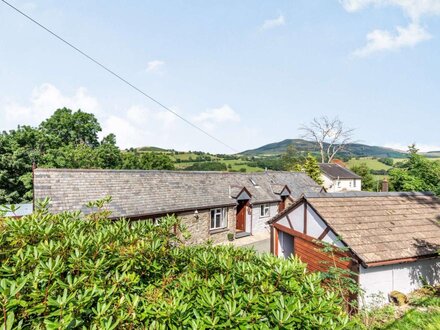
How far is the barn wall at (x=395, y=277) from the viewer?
8.94m

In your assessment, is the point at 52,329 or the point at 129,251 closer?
the point at 52,329

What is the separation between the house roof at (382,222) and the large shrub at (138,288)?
256 inches

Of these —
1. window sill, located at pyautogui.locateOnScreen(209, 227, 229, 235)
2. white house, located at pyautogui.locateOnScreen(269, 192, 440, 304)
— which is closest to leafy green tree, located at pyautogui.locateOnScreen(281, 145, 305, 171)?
window sill, located at pyautogui.locateOnScreen(209, 227, 229, 235)

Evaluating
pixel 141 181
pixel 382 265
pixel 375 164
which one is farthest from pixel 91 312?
pixel 375 164

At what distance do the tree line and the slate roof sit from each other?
2703 cm

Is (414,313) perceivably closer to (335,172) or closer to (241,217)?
(241,217)

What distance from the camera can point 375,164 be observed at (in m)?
80.6

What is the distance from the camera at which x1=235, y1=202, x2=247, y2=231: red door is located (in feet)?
75.3

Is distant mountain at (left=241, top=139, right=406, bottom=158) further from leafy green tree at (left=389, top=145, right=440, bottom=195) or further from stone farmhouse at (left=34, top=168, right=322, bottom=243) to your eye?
stone farmhouse at (left=34, top=168, right=322, bottom=243)

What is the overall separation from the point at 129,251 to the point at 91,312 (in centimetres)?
122

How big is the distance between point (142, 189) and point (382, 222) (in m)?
14.7

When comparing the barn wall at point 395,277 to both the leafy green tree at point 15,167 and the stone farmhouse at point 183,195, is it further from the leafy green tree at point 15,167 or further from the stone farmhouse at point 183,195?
the leafy green tree at point 15,167

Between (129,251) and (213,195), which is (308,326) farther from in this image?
(213,195)

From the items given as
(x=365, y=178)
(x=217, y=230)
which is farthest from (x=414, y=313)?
(x=365, y=178)
